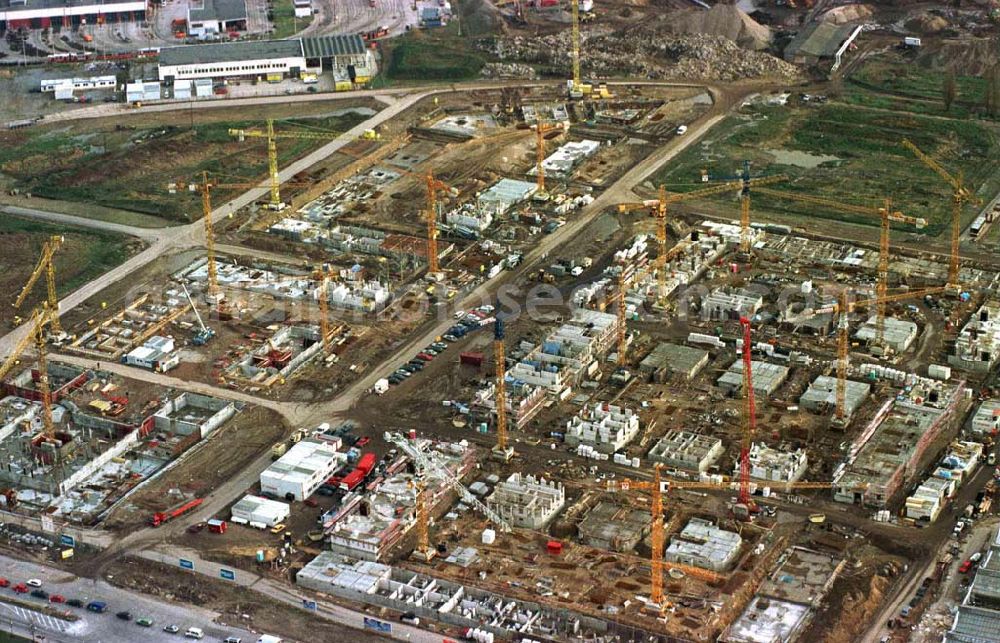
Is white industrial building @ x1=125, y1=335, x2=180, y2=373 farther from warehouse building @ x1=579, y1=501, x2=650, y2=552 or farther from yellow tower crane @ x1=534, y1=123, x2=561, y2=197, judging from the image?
yellow tower crane @ x1=534, y1=123, x2=561, y2=197

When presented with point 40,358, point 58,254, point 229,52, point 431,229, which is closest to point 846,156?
point 431,229

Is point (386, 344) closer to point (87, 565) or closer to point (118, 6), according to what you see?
point (87, 565)

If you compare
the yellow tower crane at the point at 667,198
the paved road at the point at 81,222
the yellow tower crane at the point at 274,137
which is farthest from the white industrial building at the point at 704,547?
the paved road at the point at 81,222

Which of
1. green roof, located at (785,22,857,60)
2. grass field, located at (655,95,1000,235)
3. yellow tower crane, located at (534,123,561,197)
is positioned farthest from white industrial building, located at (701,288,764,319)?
green roof, located at (785,22,857,60)

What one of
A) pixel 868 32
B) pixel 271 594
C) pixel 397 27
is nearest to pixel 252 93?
pixel 397 27

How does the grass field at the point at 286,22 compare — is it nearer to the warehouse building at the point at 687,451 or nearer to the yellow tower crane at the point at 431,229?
the yellow tower crane at the point at 431,229

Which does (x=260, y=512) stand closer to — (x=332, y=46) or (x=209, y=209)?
(x=209, y=209)
